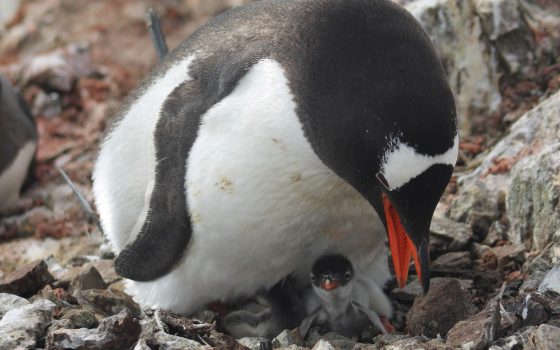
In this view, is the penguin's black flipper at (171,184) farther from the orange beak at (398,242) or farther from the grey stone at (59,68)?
the grey stone at (59,68)

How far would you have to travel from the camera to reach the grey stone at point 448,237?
517 cm

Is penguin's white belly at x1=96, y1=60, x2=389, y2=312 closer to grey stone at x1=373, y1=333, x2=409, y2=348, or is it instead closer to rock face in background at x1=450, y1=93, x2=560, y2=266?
grey stone at x1=373, y1=333, x2=409, y2=348

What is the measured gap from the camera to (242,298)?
4859 millimetres

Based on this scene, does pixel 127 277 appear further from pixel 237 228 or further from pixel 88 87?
pixel 88 87

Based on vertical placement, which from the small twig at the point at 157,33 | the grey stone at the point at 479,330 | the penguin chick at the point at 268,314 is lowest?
the penguin chick at the point at 268,314

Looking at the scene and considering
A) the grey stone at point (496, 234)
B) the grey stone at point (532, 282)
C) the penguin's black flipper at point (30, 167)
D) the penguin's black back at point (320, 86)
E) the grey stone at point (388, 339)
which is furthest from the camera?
the penguin's black flipper at point (30, 167)

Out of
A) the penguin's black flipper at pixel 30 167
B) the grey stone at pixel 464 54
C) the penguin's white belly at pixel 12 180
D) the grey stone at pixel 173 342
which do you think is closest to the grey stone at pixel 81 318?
the grey stone at pixel 173 342

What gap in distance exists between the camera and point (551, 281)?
418cm

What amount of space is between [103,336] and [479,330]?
4.60 feet

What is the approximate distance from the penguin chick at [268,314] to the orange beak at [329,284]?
382 mm

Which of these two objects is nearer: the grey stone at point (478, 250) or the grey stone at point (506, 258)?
the grey stone at point (506, 258)

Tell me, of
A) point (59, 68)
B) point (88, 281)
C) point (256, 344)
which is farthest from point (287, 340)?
point (59, 68)

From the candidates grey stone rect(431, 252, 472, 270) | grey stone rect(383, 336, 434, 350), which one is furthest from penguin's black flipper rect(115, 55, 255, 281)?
grey stone rect(431, 252, 472, 270)

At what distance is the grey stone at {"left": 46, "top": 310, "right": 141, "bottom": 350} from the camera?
382cm
